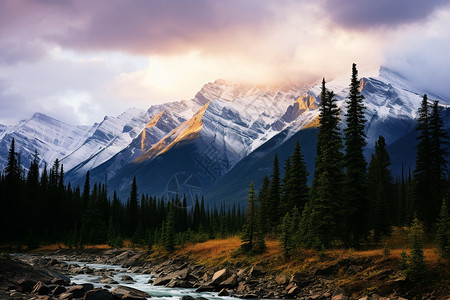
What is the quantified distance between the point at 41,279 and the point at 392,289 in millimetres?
31430

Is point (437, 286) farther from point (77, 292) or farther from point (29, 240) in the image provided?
point (29, 240)

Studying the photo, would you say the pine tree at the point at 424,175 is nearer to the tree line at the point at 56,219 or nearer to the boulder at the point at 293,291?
the boulder at the point at 293,291

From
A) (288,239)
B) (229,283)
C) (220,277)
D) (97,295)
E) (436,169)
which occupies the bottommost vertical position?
(229,283)

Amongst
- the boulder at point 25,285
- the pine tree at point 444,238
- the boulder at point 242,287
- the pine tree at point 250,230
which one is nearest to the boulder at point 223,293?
the boulder at point 242,287

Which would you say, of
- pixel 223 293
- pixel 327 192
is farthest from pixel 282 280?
pixel 327 192

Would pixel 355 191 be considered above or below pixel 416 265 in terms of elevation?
above

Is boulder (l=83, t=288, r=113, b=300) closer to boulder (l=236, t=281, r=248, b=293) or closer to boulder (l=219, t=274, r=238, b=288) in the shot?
boulder (l=236, t=281, r=248, b=293)

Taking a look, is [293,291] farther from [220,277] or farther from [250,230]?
[250,230]

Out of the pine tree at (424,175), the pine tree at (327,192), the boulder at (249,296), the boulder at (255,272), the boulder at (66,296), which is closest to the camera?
the boulder at (66,296)

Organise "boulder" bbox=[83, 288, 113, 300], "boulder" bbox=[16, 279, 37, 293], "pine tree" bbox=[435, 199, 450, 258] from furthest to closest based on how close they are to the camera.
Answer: "pine tree" bbox=[435, 199, 450, 258]
"boulder" bbox=[16, 279, 37, 293]
"boulder" bbox=[83, 288, 113, 300]

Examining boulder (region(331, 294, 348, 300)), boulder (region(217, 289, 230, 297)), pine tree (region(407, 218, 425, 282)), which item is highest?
pine tree (region(407, 218, 425, 282))

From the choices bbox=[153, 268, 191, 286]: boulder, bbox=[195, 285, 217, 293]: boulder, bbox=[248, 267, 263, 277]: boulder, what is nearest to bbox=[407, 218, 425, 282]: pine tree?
bbox=[248, 267, 263, 277]: boulder

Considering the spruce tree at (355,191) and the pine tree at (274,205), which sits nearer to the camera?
the spruce tree at (355,191)

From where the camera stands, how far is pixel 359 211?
4591 centimetres
